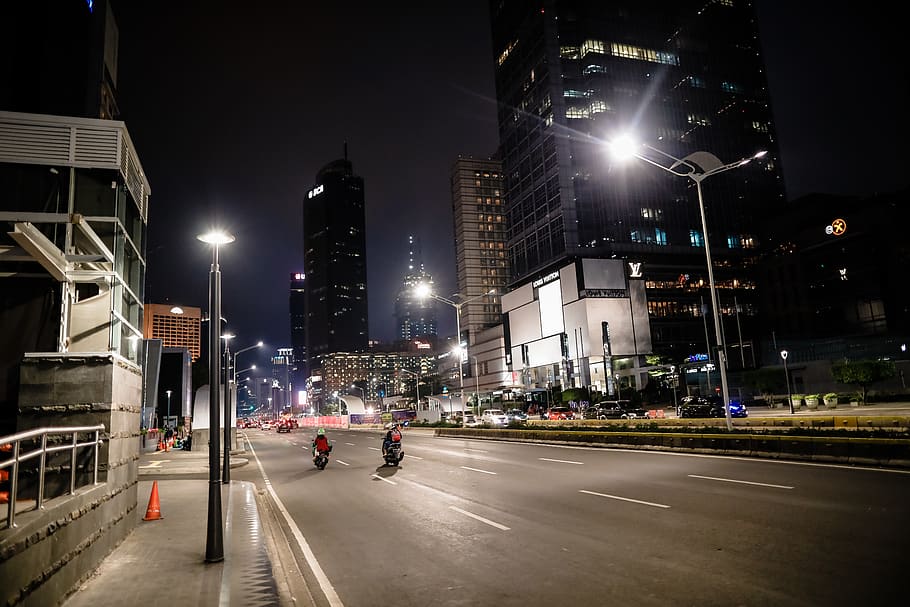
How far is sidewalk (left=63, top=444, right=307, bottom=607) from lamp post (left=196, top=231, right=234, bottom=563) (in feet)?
0.88

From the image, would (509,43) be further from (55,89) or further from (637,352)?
(55,89)

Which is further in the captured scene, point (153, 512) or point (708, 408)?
point (708, 408)

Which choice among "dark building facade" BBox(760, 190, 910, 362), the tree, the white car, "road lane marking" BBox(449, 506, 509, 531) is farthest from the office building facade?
"road lane marking" BBox(449, 506, 509, 531)

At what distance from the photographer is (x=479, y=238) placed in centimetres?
16662

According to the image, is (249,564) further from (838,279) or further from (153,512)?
(838,279)

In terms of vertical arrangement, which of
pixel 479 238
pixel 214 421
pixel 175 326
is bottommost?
pixel 214 421

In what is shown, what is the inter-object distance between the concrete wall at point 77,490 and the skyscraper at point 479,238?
146 meters

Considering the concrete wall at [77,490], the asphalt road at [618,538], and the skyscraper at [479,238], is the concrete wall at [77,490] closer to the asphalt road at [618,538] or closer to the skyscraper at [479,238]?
the asphalt road at [618,538]

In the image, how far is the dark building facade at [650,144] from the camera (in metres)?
104

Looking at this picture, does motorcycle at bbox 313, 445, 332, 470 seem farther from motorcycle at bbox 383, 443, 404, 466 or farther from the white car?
the white car

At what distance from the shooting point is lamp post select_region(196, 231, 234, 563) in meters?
8.02

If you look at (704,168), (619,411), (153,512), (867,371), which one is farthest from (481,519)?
(619,411)

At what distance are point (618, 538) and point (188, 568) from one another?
21.3 ft

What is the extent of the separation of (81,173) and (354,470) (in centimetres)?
1494
